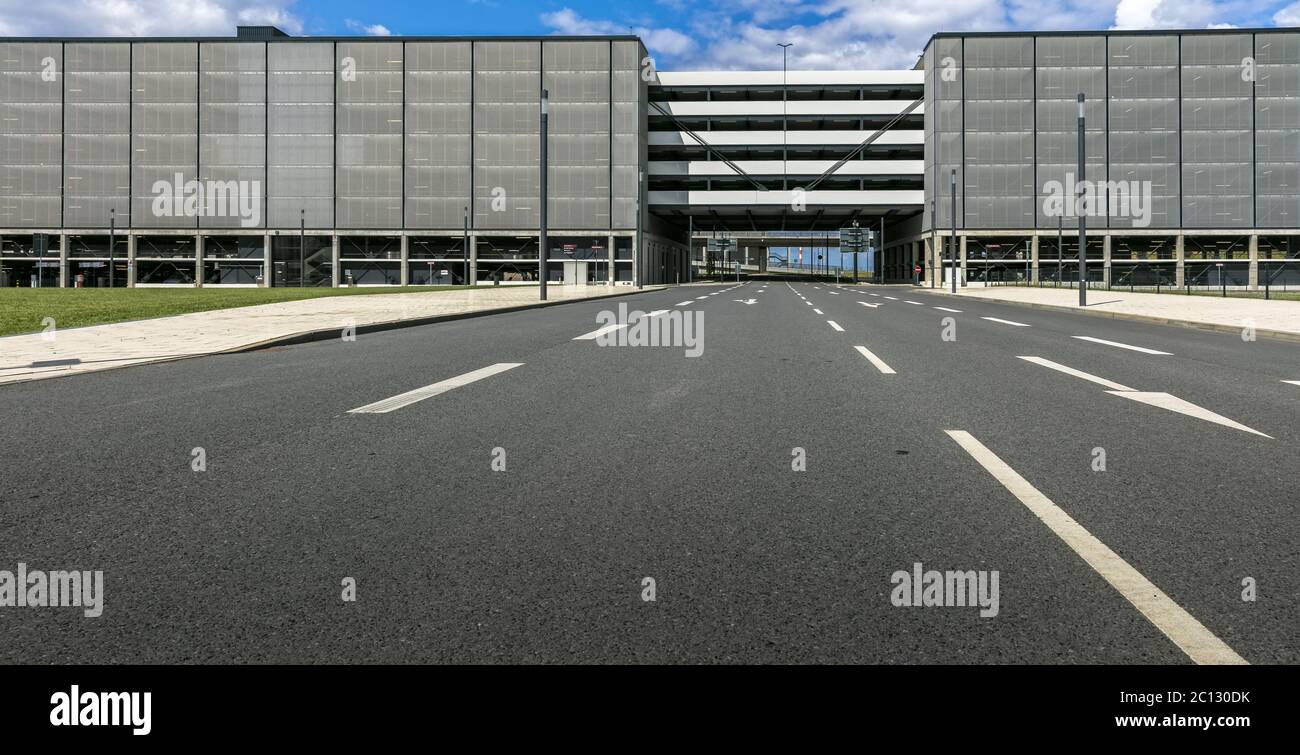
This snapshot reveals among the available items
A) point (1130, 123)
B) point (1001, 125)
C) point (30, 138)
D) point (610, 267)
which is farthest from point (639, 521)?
point (30, 138)

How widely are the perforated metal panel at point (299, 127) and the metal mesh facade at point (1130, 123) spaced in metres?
47.7

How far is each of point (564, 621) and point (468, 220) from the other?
6912cm

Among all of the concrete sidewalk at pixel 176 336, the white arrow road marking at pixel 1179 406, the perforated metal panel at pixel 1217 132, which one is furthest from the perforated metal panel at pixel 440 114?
the white arrow road marking at pixel 1179 406

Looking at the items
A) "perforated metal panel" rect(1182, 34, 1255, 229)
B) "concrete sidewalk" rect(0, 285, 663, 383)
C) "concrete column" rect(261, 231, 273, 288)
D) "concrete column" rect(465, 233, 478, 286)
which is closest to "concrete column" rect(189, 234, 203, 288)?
"concrete column" rect(261, 231, 273, 288)

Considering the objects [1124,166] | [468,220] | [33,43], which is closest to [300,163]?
[468,220]

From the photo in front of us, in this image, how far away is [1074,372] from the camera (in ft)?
31.4

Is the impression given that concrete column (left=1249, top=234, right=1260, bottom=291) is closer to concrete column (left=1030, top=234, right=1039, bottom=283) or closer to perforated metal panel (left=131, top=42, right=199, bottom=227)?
concrete column (left=1030, top=234, right=1039, bottom=283)

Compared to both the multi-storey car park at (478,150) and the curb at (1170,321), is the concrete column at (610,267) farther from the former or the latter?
the curb at (1170,321)

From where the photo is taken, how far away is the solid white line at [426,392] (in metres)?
6.84

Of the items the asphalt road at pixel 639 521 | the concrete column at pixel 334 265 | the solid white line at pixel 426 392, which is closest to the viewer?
the asphalt road at pixel 639 521

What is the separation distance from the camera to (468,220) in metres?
69.1

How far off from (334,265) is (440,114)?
1460 centimetres
